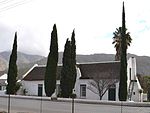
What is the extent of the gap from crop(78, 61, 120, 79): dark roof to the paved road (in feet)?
76.3

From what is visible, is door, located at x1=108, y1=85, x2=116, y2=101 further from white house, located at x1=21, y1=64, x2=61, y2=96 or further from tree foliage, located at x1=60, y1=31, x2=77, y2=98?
white house, located at x1=21, y1=64, x2=61, y2=96

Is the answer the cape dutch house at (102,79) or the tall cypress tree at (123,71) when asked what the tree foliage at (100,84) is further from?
the tall cypress tree at (123,71)

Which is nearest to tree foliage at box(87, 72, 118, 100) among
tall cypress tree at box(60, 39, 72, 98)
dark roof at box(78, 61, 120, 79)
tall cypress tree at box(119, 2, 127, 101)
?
dark roof at box(78, 61, 120, 79)

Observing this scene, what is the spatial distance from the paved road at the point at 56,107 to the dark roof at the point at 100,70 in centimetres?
2325

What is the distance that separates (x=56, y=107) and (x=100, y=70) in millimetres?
29419

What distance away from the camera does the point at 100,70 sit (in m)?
52.0

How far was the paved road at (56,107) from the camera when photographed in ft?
65.5

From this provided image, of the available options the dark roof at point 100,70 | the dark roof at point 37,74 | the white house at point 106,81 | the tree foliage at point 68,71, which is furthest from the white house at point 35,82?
the tree foliage at point 68,71

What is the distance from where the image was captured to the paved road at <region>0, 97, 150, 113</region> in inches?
786

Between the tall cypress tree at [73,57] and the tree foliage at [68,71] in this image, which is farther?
the tall cypress tree at [73,57]

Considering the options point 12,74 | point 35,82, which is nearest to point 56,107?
point 12,74

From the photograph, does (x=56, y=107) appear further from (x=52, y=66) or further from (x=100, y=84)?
(x=100, y=84)

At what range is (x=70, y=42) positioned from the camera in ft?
160

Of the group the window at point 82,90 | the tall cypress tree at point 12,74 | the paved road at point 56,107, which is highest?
the tall cypress tree at point 12,74
